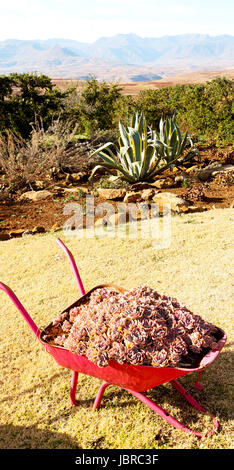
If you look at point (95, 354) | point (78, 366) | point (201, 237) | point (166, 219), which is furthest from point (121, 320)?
point (166, 219)

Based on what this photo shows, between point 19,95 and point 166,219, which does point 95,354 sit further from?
point 19,95

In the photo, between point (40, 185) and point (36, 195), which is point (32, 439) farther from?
point (40, 185)

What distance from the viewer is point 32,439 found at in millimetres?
2588

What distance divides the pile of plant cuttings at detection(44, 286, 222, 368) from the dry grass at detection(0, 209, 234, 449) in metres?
0.65

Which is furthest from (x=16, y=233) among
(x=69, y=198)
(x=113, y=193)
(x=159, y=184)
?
(x=159, y=184)

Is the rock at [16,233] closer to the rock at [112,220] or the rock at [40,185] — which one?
the rock at [112,220]

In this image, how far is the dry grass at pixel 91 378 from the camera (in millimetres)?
2564

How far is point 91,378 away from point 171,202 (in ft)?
13.7

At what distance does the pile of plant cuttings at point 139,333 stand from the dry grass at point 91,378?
25.6 inches

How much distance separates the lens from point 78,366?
7.57 ft

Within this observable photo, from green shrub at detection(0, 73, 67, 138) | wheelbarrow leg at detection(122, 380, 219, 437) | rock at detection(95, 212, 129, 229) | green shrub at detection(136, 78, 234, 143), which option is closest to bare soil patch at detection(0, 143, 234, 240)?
rock at detection(95, 212, 129, 229)
